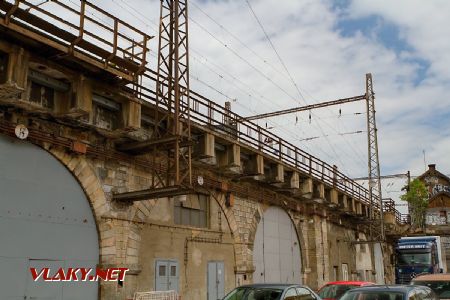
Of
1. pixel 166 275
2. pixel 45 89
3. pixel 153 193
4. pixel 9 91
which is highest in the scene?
pixel 45 89

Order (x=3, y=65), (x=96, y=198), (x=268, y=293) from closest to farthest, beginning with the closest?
1. (x=3, y=65)
2. (x=268, y=293)
3. (x=96, y=198)

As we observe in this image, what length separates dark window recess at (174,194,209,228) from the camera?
53.5 feet

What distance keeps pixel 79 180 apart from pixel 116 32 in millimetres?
3939

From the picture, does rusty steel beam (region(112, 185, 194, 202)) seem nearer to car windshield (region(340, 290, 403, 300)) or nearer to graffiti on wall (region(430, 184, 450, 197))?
car windshield (region(340, 290, 403, 300))

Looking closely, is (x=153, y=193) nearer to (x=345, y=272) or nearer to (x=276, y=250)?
(x=276, y=250)

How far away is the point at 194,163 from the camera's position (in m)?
17.1

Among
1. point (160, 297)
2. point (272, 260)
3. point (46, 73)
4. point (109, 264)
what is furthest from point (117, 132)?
point (272, 260)

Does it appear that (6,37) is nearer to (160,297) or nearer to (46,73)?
(46,73)

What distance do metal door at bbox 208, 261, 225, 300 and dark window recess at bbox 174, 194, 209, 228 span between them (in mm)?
1516

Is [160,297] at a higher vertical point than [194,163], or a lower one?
lower

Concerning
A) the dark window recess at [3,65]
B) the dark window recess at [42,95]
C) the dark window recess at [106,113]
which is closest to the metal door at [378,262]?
the dark window recess at [106,113]

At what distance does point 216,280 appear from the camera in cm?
1756

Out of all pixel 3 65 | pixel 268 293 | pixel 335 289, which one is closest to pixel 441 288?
pixel 335 289

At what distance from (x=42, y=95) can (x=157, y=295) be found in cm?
650
